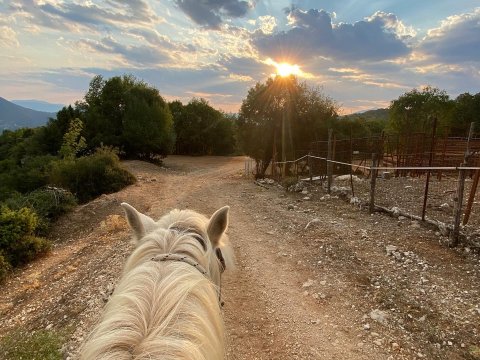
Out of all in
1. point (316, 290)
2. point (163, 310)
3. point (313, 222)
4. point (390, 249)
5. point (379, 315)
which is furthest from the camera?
point (313, 222)

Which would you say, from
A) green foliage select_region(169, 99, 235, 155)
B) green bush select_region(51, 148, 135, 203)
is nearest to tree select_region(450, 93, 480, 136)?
green foliage select_region(169, 99, 235, 155)

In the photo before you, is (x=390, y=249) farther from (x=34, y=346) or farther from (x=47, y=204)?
(x=47, y=204)

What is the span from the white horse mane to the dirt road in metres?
2.49

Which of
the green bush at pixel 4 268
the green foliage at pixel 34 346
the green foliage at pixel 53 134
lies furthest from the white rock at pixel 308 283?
the green foliage at pixel 53 134

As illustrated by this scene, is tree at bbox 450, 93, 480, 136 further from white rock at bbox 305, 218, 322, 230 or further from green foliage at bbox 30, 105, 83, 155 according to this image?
green foliage at bbox 30, 105, 83, 155

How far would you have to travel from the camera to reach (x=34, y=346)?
160 inches

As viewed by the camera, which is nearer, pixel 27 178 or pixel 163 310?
pixel 163 310

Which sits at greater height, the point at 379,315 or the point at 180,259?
the point at 180,259

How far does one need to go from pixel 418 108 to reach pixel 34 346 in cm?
3744

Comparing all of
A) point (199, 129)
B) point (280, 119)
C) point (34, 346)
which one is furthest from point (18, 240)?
point (199, 129)

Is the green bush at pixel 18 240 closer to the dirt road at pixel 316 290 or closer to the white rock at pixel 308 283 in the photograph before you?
the dirt road at pixel 316 290

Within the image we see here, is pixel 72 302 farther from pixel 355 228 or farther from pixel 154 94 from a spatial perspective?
pixel 154 94

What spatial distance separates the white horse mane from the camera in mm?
1141

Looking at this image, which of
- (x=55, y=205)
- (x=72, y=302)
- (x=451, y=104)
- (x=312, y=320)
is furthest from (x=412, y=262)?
(x=451, y=104)
